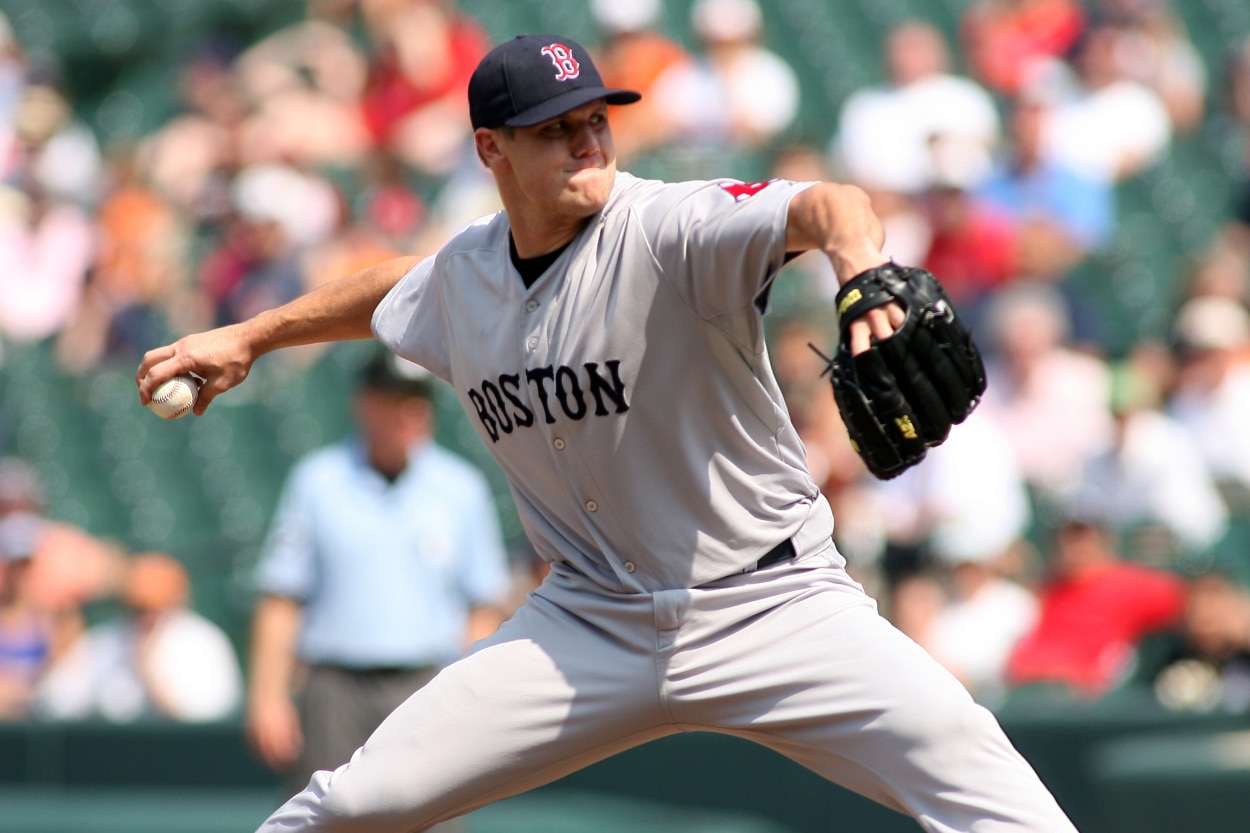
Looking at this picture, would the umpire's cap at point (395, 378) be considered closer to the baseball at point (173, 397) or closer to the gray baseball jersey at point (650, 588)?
the baseball at point (173, 397)

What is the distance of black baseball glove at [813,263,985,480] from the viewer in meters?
2.65

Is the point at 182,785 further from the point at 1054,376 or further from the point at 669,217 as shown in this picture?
the point at 669,217

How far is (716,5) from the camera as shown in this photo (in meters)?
9.98

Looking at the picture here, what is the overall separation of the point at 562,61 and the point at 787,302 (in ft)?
17.4

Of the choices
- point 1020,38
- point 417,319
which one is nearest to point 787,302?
point 1020,38

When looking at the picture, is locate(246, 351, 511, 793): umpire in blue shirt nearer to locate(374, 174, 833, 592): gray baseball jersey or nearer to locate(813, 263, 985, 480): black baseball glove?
locate(374, 174, 833, 592): gray baseball jersey

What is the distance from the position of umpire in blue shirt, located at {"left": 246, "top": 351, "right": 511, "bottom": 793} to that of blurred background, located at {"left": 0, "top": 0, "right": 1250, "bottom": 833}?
0.67 m

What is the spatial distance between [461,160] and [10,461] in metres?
2.99

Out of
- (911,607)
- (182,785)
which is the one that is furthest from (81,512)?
(911,607)

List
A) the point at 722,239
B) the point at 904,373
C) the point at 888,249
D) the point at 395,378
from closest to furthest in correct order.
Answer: the point at 904,373 < the point at 722,239 < the point at 395,378 < the point at 888,249

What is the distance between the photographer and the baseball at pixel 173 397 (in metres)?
3.48

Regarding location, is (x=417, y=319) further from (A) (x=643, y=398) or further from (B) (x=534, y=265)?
(A) (x=643, y=398)

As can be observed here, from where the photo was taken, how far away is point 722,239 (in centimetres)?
292

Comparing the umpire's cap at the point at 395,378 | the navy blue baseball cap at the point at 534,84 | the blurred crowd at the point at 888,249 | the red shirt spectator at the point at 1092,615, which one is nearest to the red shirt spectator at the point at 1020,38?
the blurred crowd at the point at 888,249
